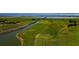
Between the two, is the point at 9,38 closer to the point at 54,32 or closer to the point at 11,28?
the point at 11,28

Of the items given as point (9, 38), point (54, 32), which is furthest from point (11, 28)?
point (54, 32)
